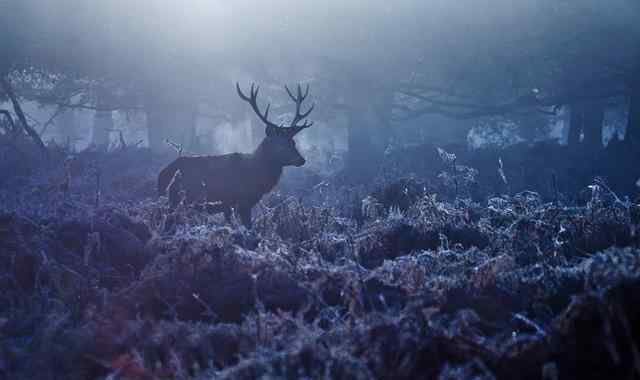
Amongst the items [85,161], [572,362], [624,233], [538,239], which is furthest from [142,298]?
[85,161]

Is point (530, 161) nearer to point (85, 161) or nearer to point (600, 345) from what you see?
point (85, 161)

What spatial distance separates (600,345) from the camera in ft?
9.26

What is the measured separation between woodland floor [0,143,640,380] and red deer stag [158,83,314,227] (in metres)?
1.42

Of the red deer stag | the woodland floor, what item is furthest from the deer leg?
the woodland floor

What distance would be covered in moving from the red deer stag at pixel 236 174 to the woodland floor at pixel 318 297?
1.42 m

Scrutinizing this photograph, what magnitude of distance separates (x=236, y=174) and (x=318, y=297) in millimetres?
5728

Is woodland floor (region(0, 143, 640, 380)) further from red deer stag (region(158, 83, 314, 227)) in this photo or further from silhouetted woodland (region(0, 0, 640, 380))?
red deer stag (region(158, 83, 314, 227))

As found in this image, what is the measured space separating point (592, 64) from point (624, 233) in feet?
48.5

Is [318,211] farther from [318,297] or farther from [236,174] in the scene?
[318,297]

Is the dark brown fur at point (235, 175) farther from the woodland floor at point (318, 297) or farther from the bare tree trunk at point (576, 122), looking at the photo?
the bare tree trunk at point (576, 122)

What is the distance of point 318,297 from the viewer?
3.74 m

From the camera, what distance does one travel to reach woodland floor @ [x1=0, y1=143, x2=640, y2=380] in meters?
2.95

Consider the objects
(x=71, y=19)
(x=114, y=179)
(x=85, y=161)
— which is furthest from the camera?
(x=71, y=19)

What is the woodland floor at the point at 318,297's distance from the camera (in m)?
2.95
